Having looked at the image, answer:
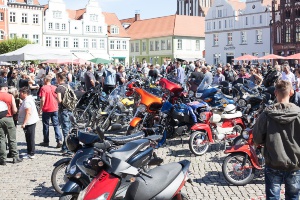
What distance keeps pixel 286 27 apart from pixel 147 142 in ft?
175

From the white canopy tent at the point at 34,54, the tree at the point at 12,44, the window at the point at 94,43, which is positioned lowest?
the white canopy tent at the point at 34,54

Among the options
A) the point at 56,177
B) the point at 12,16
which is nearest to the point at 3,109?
the point at 56,177

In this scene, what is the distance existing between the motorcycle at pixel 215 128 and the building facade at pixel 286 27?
4652 centimetres

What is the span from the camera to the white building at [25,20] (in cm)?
5909

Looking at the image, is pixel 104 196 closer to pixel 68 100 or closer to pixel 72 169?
pixel 72 169

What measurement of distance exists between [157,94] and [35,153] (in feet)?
10.5

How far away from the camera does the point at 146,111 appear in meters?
10.0

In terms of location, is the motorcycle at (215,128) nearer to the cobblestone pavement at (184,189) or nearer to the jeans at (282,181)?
the cobblestone pavement at (184,189)

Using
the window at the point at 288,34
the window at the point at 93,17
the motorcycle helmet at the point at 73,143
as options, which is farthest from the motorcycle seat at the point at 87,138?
the window at the point at 93,17

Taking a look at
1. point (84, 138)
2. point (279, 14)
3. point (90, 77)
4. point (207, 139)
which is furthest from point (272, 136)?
point (279, 14)

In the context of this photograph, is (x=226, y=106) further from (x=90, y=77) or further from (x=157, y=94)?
(x=90, y=77)

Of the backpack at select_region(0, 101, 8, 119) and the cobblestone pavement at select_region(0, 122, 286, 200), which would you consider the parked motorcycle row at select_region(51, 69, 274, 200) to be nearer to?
the cobblestone pavement at select_region(0, 122, 286, 200)

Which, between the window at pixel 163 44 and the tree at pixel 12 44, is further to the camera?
the window at pixel 163 44

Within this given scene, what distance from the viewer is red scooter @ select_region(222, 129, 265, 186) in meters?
6.86
